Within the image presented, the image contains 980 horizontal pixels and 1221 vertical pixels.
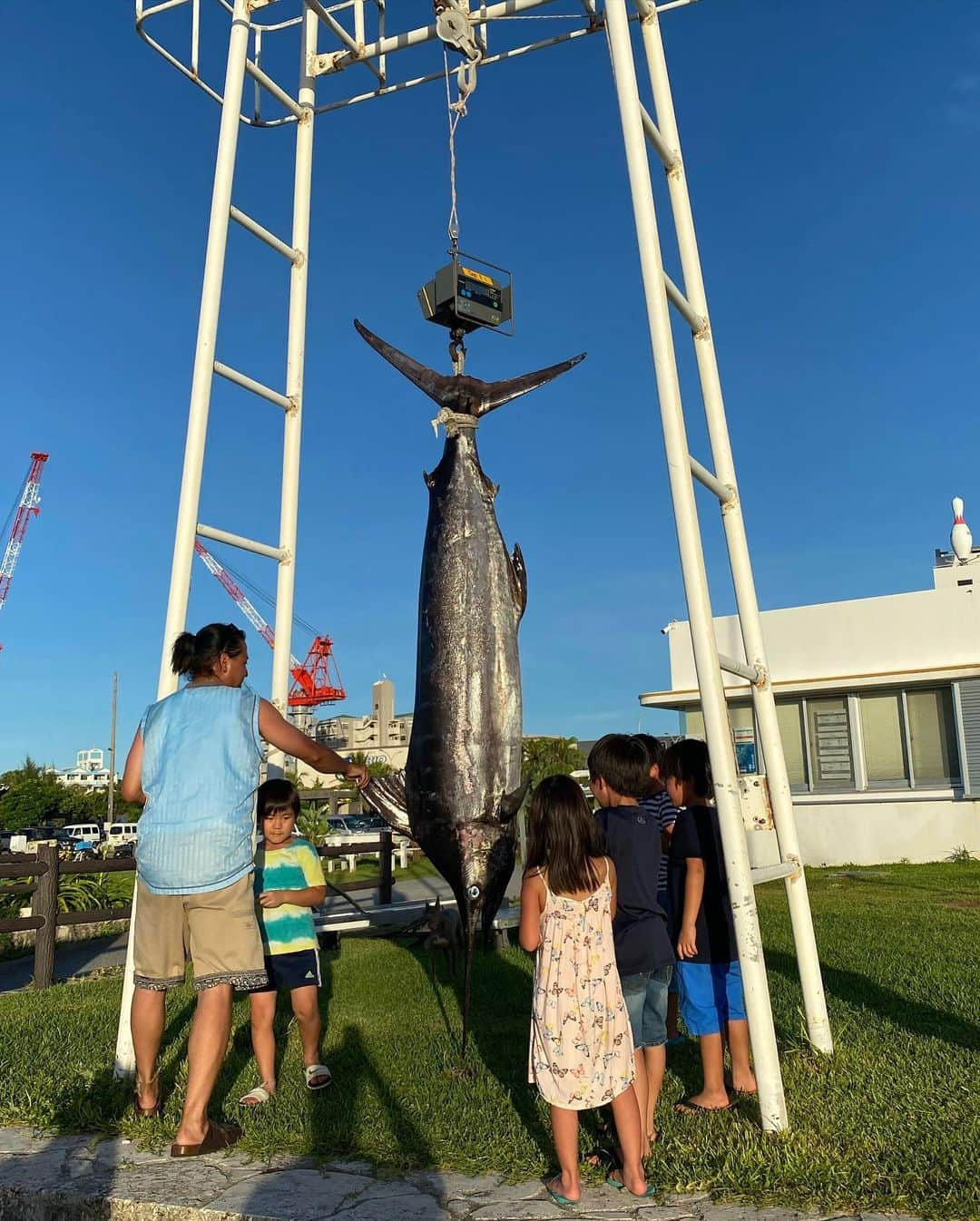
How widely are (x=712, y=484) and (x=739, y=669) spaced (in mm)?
784

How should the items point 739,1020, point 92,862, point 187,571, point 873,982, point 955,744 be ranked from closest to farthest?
point 739,1020
point 187,571
point 873,982
point 92,862
point 955,744

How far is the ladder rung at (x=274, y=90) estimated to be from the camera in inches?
209

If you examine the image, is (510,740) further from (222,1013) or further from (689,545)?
(222,1013)

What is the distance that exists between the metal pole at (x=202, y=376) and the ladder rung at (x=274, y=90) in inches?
7.6

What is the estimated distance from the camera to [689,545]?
356 centimetres

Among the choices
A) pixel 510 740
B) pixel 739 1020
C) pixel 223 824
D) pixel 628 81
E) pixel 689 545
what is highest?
pixel 628 81

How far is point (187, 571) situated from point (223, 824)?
148 centimetres

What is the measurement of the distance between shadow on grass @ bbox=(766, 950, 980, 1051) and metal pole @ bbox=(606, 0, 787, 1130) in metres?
1.42

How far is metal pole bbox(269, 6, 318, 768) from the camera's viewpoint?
5.14 metres

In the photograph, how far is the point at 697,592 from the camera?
3.53 m

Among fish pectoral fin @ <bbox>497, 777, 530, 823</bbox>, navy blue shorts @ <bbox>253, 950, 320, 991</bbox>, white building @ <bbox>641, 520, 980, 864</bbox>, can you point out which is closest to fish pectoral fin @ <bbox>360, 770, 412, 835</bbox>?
fish pectoral fin @ <bbox>497, 777, 530, 823</bbox>

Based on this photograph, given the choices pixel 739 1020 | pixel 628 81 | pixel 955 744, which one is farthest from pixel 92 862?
pixel 955 744

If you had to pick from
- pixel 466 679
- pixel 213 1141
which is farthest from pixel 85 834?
pixel 466 679

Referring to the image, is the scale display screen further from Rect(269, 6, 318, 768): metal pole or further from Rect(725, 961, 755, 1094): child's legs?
Rect(725, 961, 755, 1094): child's legs
